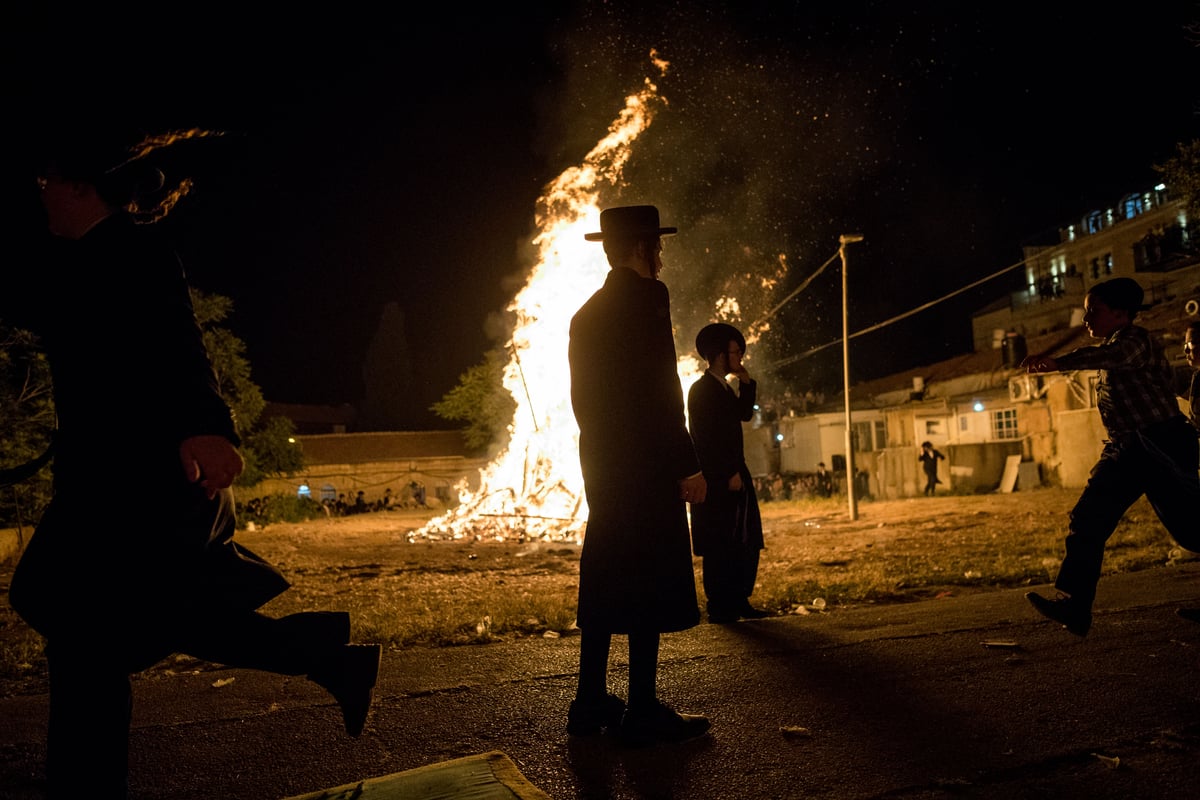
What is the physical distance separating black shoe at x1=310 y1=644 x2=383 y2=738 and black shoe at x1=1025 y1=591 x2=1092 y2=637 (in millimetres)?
3470

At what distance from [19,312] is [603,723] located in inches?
97.1

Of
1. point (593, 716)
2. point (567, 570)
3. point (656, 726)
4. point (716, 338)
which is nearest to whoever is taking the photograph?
point (656, 726)

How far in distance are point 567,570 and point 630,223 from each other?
766 cm

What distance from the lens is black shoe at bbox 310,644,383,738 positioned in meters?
2.67

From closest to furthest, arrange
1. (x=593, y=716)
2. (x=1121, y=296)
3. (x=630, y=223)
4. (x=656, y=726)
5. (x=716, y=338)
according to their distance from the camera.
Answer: (x=656, y=726) → (x=593, y=716) → (x=630, y=223) → (x=1121, y=296) → (x=716, y=338)

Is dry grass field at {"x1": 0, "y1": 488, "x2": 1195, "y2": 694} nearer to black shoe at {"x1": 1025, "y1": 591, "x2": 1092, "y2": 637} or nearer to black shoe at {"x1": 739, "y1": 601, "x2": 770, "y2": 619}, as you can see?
black shoe at {"x1": 739, "y1": 601, "x2": 770, "y2": 619}

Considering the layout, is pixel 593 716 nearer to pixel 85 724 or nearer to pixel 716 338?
pixel 85 724

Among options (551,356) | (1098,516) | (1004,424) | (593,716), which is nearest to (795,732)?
(593,716)

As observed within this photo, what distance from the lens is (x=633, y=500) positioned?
3.26 metres

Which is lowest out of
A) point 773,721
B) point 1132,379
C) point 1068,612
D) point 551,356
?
point 773,721

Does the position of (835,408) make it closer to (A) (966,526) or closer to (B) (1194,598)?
(A) (966,526)

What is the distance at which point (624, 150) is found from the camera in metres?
18.2

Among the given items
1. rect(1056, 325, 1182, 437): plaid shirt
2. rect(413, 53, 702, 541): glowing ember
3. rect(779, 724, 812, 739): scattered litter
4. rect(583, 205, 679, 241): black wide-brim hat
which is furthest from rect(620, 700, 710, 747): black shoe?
rect(413, 53, 702, 541): glowing ember

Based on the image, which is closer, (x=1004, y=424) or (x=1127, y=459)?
(x=1127, y=459)
